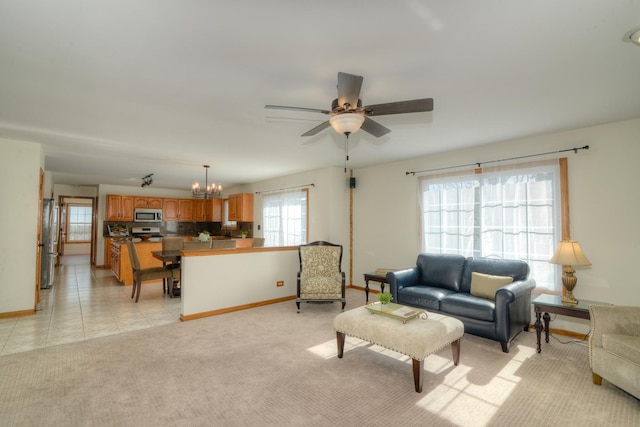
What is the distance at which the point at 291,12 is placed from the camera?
5.45 ft

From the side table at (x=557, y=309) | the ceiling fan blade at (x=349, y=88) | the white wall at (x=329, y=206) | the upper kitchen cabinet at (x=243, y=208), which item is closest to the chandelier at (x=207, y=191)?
the white wall at (x=329, y=206)

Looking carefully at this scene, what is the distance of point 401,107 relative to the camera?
2.19 metres

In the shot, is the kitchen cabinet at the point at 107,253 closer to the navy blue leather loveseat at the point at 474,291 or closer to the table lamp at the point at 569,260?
the navy blue leather loveseat at the point at 474,291

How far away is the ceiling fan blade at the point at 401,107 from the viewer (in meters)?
2.12

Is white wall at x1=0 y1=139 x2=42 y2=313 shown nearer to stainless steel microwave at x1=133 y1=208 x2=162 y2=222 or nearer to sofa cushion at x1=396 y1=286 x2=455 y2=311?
stainless steel microwave at x1=133 y1=208 x2=162 y2=222

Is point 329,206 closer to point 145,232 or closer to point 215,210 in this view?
point 215,210

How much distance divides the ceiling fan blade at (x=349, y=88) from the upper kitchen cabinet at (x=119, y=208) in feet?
29.4

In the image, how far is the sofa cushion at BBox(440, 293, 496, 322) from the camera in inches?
132

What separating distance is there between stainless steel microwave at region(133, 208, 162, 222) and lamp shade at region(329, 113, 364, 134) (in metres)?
8.72

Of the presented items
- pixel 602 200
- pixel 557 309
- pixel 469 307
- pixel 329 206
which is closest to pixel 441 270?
pixel 469 307

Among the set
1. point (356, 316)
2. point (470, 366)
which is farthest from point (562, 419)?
point (356, 316)

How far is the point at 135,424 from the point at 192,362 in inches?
35.8

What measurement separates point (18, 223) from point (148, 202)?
514cm

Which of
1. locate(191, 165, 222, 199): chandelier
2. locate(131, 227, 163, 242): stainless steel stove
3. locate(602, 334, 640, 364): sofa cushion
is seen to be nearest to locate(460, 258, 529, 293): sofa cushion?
locate(602, 334, 640, 364): sofa cushion
